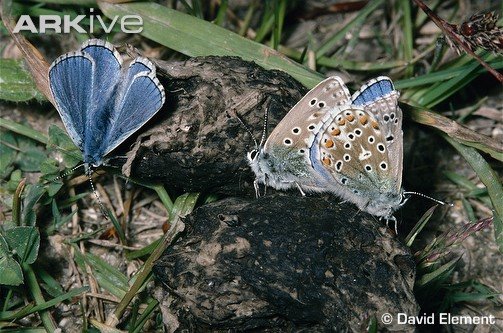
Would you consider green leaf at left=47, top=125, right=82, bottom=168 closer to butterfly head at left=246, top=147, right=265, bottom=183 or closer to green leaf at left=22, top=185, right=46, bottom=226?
green leaf at left=22, top=185, right=46, bottom=226

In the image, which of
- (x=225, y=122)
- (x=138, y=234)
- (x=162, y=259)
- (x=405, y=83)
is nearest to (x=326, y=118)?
(x=225, y=122)

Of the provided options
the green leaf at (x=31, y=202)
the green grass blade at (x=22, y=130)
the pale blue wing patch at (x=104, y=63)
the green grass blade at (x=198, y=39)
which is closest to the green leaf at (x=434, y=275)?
the green grass blade at (x=198, y=39)

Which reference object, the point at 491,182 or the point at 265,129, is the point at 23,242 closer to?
the point at 265,129

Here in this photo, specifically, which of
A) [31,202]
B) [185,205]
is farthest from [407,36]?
[31,202]

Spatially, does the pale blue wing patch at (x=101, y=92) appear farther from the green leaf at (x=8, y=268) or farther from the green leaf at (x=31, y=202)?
the green leaf at (x=8, y=268)

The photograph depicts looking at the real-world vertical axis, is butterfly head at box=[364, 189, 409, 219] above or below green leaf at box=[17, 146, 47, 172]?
above

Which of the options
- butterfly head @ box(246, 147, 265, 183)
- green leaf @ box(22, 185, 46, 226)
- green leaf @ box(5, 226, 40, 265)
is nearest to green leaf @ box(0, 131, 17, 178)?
green leaf @ box(22, 185, 46, 226)
